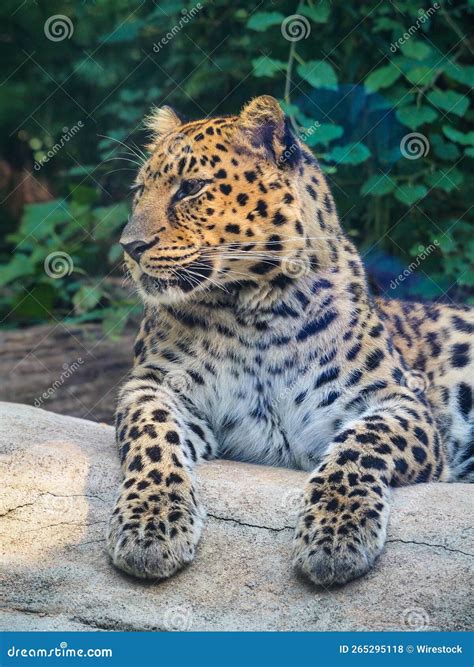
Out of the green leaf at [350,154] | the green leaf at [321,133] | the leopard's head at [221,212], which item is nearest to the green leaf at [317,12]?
the green leaf at [321,133]

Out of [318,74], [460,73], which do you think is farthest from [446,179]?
[318,74]

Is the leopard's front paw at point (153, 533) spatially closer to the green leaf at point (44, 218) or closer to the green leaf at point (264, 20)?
the green leaf at point (264, 20)

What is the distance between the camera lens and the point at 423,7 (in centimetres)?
901

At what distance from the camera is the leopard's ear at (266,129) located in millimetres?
5914

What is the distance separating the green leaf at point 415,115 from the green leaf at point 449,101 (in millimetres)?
88

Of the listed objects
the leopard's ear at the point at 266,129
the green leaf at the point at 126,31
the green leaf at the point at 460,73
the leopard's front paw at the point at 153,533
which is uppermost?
the green leaf at the point at 460,73

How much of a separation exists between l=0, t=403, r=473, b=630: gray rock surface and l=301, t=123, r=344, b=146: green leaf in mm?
3594

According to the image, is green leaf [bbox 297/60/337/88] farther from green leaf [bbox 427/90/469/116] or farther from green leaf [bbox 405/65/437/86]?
green leaf [bbox 427/90/469/116]

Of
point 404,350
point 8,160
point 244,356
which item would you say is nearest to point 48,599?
point 244,356

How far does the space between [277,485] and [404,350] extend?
6.68 ft

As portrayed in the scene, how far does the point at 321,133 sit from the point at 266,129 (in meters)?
2.57

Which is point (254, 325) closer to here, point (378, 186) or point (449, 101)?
point (378, 186)

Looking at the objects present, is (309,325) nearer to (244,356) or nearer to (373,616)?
(244,356)

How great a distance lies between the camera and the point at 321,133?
8.40 metres
